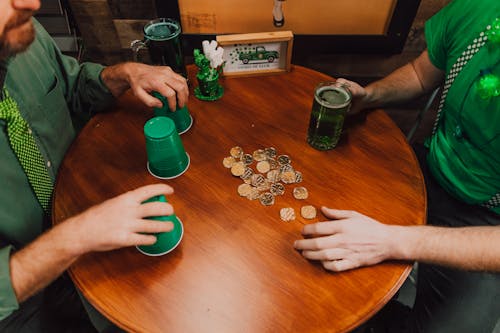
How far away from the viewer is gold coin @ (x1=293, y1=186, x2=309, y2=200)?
3.65ft

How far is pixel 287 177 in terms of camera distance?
1.16 meters

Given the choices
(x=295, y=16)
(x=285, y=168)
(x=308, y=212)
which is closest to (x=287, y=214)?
(x=308, y=212)

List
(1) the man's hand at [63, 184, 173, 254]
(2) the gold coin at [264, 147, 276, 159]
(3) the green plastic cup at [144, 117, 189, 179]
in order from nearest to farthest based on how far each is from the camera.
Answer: (1) the man's hand at [63, 184, 173, 254] < (3) the green plastic cup at [144, 117, 189, 179] < (2) the gold coin at [264, 147, 276, 159]

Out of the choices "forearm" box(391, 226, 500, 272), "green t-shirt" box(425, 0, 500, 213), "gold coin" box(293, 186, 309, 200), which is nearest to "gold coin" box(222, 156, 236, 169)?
"gold coin" box(293, 186, 309, 200)

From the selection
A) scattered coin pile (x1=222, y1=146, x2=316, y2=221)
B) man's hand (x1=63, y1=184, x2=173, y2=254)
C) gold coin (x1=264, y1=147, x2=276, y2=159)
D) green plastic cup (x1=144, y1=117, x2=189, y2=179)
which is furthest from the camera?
gold coin (x1=264, y1=147, x2=276, y2=159)

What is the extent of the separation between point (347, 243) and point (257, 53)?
0.83 m

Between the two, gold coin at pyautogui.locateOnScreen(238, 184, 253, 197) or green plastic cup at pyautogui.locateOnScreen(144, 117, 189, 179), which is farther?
gold coin at pyautogui.locateOnScreen(238, 184, 253, 197)

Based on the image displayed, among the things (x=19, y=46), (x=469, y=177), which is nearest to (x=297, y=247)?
(x=469, y=177)

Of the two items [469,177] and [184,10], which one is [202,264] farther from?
[184,10]

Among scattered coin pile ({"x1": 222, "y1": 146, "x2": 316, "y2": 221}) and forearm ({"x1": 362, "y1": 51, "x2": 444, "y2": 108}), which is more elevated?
forearm ({"x1": 362, "y1": 51, "x2": 444, "y2": 108})

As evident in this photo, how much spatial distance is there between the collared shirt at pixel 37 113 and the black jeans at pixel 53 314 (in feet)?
0.76

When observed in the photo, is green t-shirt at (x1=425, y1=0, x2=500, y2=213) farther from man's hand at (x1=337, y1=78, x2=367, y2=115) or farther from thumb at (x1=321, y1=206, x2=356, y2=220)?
thumb at (x1=321, y1=206, x2=356, y2=220)

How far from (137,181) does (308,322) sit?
2.19 feet

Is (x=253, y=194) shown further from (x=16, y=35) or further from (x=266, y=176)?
(x=16, y=35)
